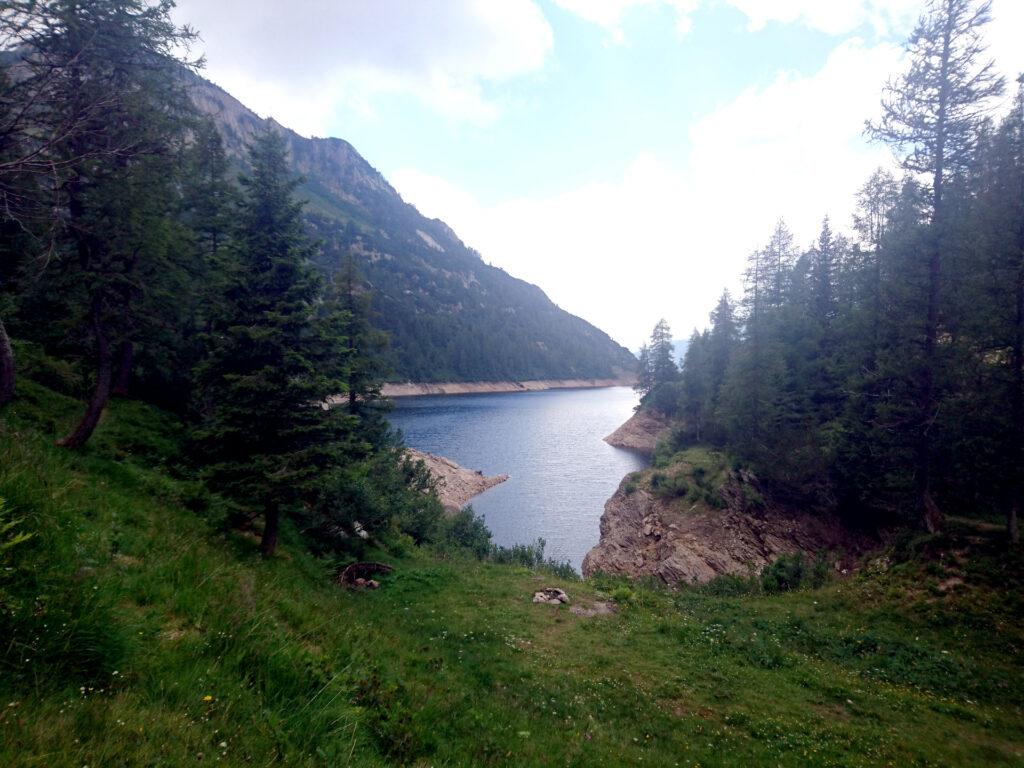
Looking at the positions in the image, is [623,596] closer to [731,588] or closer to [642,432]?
[731,588]

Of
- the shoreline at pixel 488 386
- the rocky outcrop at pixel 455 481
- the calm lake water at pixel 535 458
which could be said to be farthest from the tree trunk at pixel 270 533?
the shoreline at pixel 488 386

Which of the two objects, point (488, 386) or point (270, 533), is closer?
point (270, 533)

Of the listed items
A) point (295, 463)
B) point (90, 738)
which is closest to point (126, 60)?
point (295, 463)

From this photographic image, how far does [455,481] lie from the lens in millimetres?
43844

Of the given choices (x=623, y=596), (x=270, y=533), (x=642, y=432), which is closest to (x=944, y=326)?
(x=623, y=596)

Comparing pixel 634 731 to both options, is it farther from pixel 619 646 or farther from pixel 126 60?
pixel 126 60

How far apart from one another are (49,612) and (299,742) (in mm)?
2229

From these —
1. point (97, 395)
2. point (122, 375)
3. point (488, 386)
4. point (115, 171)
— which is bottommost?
point (488, 386)

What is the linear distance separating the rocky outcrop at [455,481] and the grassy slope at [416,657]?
22.3 m

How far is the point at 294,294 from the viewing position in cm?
1227

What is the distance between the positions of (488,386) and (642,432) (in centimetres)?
9096

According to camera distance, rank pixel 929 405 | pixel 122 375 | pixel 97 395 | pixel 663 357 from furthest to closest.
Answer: pixel 663 357 < pixel 122 375 < pixel 929 405 < pixel 97 395

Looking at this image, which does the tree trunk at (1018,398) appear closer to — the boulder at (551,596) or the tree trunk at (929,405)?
the tree trunk at (929,405)

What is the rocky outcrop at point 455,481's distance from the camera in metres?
39.5
